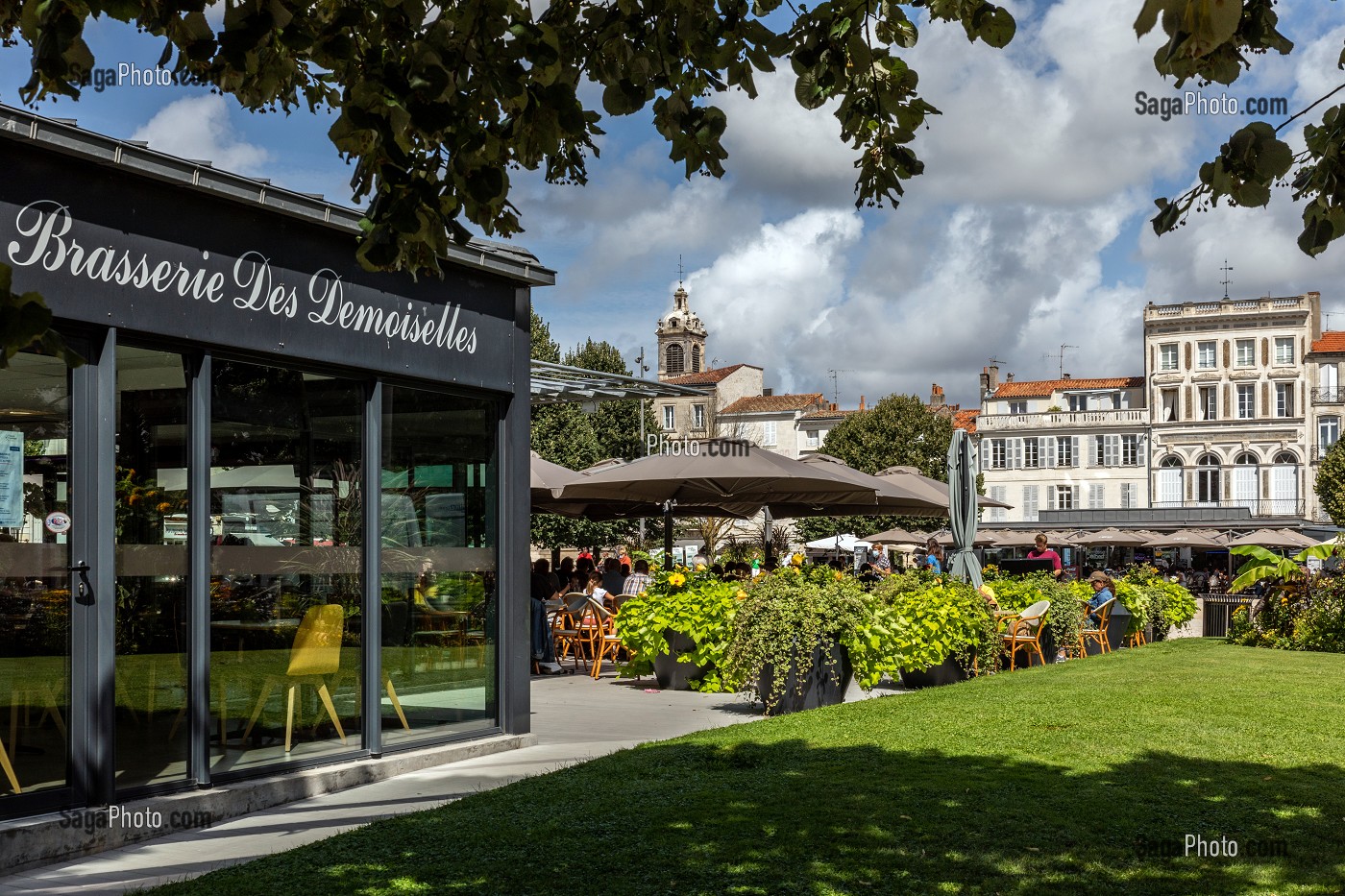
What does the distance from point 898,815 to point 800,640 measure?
4.11m

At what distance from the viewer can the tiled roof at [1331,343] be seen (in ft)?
229

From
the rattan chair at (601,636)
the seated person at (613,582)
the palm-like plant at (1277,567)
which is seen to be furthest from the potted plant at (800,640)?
the seated person at (613,582)

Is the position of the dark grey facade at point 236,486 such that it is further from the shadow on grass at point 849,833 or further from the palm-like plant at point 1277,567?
the palm-like plant at point 1277,567

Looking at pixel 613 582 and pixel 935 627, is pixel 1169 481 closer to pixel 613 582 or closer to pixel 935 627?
pixel 613 582

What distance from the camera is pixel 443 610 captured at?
877 cm

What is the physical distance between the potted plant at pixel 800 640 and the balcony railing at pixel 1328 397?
221 feet

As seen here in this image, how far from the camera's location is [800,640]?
10.5 meters

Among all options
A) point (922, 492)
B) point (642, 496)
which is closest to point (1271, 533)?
point (922, 492)

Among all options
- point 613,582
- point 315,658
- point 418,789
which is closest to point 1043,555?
point 613,582

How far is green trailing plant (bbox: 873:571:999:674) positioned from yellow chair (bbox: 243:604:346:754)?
4797 mm

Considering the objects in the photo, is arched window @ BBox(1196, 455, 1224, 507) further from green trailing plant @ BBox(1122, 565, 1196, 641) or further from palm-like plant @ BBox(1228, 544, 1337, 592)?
palm-like plant @ BBox(1228, 544, 1337, 592)

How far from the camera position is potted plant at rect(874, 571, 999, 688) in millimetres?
11562

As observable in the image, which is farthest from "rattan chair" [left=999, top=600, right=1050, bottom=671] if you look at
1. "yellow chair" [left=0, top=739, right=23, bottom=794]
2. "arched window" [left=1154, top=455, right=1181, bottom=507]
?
"arched window" [left=1154, top=455, right=1181, bottom=507]

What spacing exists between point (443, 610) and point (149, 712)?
2351mm
